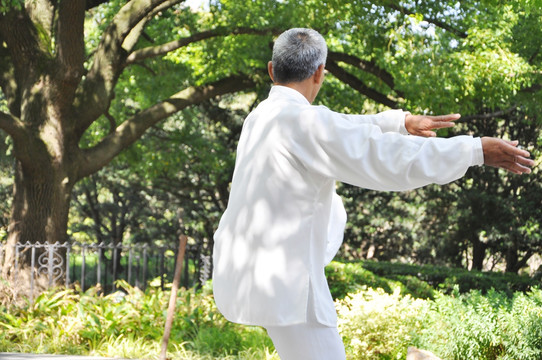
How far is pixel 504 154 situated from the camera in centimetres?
223

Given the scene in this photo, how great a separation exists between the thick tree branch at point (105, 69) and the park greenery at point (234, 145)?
0.03 m

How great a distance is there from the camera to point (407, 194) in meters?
21.1

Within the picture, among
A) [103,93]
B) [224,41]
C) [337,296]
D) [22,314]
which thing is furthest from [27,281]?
[224,41]

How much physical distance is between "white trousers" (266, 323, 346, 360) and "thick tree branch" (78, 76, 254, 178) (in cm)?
1061

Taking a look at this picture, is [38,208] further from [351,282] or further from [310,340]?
[310,340]

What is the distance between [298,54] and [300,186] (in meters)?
0.45

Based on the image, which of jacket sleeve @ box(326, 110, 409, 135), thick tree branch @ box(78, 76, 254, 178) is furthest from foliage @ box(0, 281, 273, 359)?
jacket sleeve @ box(326, 110, 409, 135)

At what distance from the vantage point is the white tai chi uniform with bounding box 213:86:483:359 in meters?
2.27

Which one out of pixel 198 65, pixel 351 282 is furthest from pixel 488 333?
pixel 198 65

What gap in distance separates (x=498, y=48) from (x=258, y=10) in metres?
4.09

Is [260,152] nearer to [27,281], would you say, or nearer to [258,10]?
[27,281]

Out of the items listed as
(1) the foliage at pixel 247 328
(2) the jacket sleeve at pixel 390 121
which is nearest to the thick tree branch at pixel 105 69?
(1) the foliage at pixel 247 328

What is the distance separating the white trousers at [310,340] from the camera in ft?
7.70

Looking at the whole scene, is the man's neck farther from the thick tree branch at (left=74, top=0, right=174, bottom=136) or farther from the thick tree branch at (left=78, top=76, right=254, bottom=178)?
the thick tree branch at (left=78, top=76, right=254, bottom=178)
